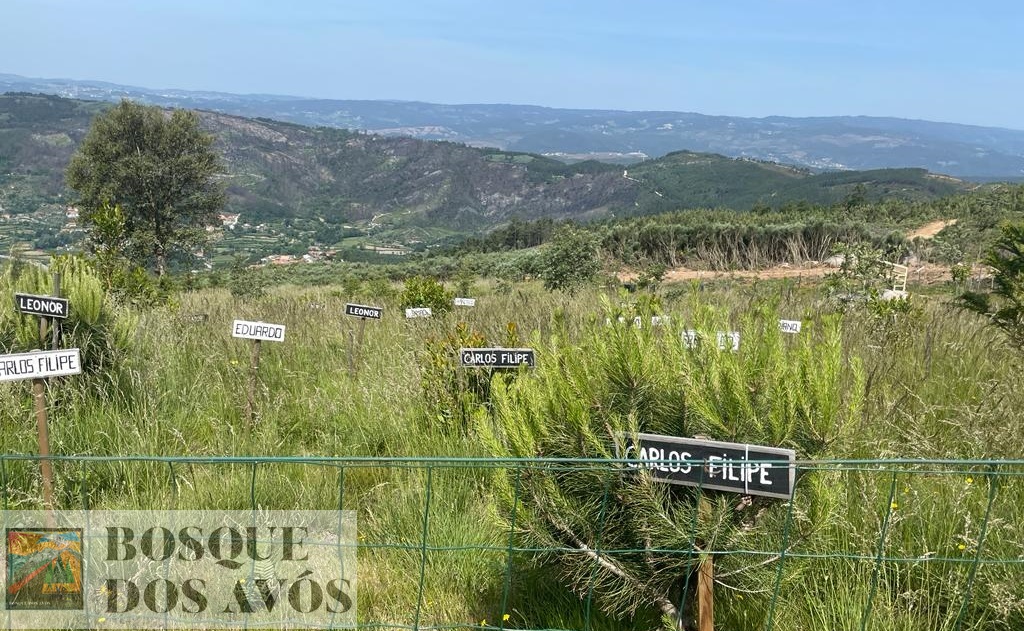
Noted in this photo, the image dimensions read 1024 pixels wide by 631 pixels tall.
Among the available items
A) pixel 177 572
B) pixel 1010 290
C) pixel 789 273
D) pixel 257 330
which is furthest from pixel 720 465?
pixel 789 273

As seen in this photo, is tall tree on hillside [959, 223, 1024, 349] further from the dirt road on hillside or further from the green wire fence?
the dirt road on hillside

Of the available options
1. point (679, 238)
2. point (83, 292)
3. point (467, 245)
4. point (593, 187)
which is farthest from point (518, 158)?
point (83, 292)

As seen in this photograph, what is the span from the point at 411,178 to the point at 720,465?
159 metres

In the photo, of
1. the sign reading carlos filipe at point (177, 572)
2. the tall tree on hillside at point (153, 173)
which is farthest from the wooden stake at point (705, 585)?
the tall tree on hillside at point (153, 173)

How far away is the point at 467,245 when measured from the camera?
5844 centimetres

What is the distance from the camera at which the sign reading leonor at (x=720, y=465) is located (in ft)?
5.47

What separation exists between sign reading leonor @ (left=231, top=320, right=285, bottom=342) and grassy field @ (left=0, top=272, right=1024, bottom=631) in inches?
18.2

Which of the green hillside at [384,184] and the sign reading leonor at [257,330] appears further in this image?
the green hillside at [384,184]

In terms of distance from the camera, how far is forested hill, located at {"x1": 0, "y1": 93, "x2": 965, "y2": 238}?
99.8 metres

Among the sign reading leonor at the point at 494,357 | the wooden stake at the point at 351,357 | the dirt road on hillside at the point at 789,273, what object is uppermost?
the sign reading leonor at the point at 494,357

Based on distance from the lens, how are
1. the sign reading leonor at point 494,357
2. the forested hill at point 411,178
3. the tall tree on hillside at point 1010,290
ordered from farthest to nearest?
the forested hill at point 411,178
the tall tree on hillside at point 1010,290
the sign reading leonor at point 494,357

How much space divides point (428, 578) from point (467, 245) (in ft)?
186

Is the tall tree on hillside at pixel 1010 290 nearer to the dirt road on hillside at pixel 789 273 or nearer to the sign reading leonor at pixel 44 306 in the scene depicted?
the sign reading leonor at pixel 44 306

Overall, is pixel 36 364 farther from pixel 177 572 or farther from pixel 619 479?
pixel 619 479
